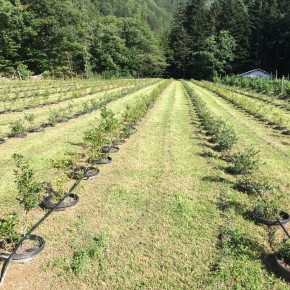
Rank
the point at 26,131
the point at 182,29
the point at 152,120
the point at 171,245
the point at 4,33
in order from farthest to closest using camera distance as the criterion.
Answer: the point at 182,29, the point at 4,33, the point at 152,120, the point at 26,131, the point at 171,245

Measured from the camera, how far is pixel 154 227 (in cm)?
588

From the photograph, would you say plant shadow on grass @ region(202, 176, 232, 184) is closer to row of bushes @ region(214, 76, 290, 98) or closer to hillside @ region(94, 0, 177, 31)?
row of bushes @ region(214, 76, 290, 98)

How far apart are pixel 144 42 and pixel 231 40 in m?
16.4

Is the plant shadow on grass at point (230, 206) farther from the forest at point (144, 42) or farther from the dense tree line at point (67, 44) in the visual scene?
the forest at point (144, 42)

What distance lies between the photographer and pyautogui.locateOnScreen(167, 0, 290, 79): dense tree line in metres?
58.4

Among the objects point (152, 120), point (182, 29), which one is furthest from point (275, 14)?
point (152, 120)

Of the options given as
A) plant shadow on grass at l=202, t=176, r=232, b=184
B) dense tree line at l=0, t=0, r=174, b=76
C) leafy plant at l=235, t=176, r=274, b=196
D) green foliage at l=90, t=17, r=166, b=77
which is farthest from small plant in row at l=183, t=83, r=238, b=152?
green foliage at l=90, t=17, r=166, b=77

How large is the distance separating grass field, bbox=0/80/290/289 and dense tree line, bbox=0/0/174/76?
115 feet

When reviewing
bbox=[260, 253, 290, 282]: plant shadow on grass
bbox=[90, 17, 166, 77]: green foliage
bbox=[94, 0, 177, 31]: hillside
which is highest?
bbox=[94, 0, 177, 31]: hillside

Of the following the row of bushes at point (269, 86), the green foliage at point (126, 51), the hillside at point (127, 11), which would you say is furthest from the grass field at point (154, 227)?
the hillside at point (127, 11)

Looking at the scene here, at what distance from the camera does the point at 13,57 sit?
49.2m

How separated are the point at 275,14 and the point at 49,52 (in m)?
40.9

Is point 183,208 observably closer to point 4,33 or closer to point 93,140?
point 93,140

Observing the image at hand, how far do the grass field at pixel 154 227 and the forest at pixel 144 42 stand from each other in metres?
35.6
